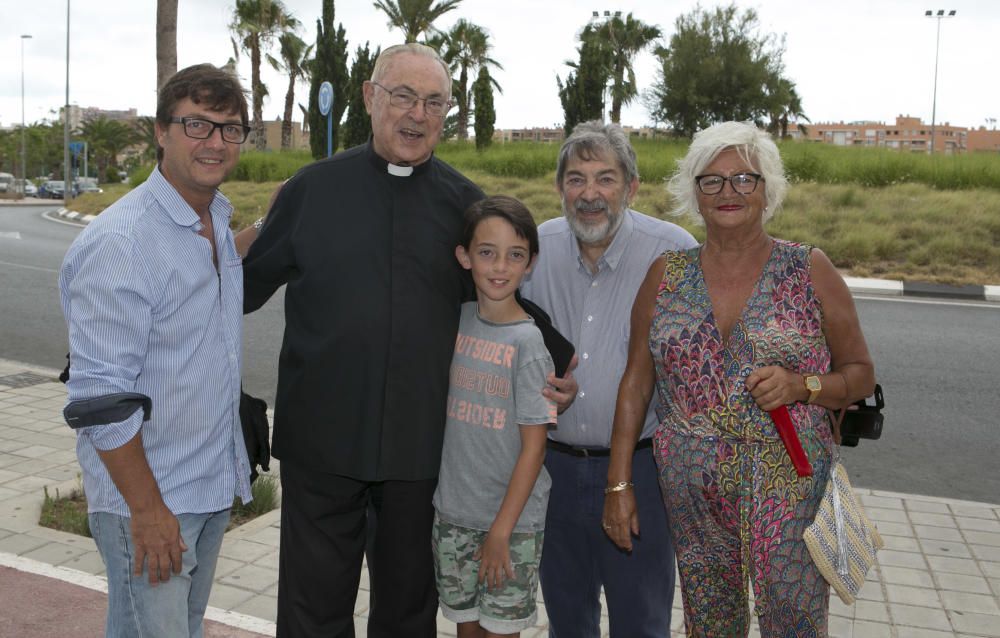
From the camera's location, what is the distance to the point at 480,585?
9.02 feet

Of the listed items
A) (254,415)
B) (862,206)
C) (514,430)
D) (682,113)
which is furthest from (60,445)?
(682,113)

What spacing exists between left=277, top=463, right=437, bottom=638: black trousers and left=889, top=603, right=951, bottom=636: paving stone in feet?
6.90

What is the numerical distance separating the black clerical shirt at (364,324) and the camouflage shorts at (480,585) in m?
0.22

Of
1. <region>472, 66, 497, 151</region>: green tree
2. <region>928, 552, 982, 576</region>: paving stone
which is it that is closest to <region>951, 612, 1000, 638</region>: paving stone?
<region>928, 552, 982, 576</region>: paving stone

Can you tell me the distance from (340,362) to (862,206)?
18.1 m

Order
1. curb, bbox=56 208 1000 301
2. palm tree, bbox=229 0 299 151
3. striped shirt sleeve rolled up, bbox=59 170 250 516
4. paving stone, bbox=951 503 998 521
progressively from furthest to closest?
palm tree, bbox=229 0 299 151 < curb, bbox=56 208 1000 301 < paving stone, bbox=951 503 998 521 < striped shirt sleeve rolled up, bbox=59 170 250 516

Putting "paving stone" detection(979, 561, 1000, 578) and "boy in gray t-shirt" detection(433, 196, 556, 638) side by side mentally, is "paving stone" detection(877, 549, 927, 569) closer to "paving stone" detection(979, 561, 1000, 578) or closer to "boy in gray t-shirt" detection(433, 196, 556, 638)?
"paving stone" detection(979, 561, 1000, 578)

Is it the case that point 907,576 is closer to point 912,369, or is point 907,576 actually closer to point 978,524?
point 978,524

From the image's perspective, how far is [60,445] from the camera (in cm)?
606

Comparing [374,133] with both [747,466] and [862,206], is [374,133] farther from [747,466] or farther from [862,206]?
[862,206]

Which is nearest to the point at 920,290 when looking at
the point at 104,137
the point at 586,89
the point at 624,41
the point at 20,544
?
the point at 20,544

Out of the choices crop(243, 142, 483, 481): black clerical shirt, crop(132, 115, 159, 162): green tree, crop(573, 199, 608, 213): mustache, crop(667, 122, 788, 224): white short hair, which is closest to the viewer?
crop(667, 122, 788, 224): white short hair

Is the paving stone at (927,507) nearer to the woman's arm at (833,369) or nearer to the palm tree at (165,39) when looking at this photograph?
the woman's arm at (833,369)

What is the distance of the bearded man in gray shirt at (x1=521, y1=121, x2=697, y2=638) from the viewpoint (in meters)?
2.94
